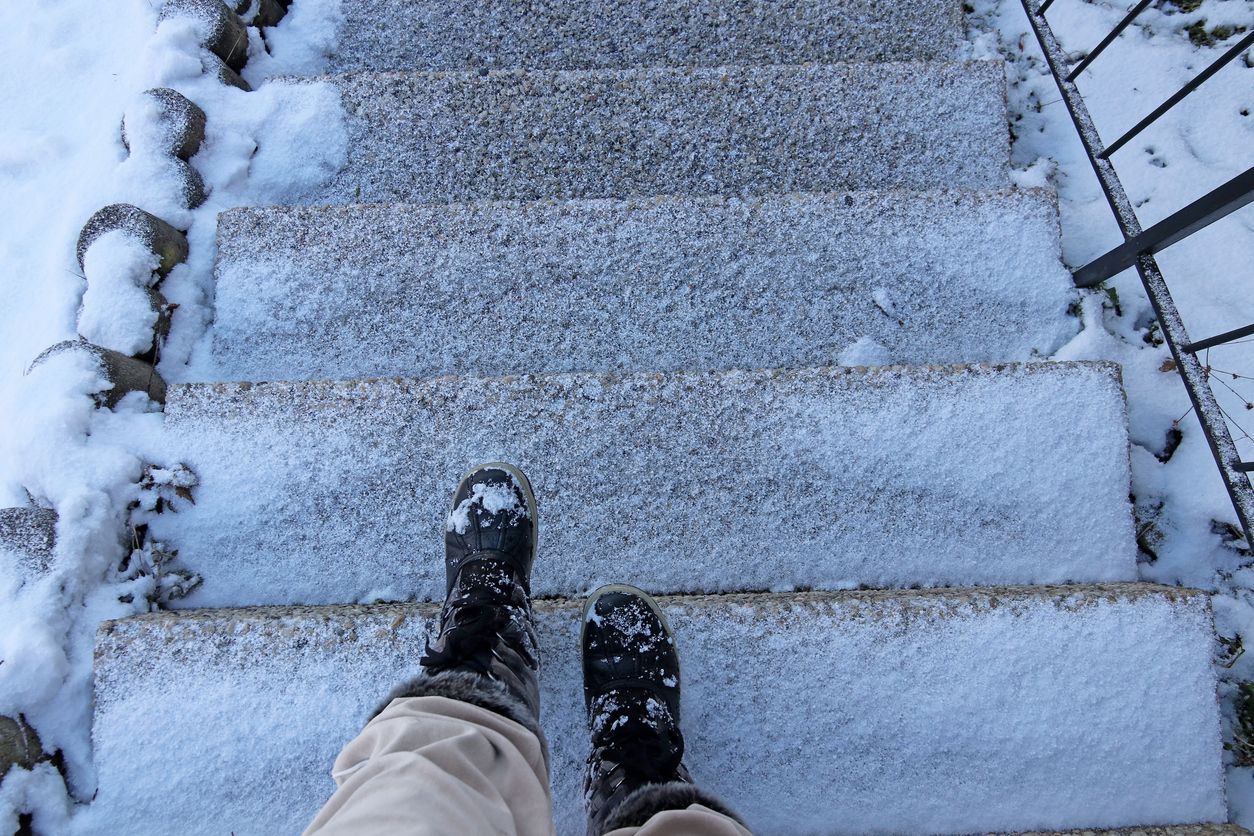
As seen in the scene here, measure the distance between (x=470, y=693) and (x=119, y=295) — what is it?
1.15m

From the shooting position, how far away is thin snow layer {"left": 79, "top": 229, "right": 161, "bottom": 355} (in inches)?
56.3

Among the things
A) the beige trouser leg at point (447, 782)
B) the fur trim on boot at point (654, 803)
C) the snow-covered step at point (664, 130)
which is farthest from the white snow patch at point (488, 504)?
the snow-covered step at point (664, 130)

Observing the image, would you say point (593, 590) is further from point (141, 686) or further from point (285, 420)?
point (141, 686)

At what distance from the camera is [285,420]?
1312mm

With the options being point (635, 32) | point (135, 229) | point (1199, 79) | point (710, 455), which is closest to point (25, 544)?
point (135, 229)

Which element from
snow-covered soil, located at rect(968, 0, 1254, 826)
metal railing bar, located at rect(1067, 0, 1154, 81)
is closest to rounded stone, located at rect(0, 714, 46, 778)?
snow-covered soil, located at rect(968, 0, 1254, 826)

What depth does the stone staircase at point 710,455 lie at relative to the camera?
3.79 feet

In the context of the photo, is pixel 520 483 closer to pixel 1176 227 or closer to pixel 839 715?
pixel 839 715

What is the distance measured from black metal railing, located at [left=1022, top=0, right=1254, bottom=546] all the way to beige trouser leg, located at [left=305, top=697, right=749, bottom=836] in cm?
107

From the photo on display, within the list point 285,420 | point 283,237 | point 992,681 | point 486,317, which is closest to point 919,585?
→ point 992,681

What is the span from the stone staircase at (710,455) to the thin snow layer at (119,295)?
16 cm

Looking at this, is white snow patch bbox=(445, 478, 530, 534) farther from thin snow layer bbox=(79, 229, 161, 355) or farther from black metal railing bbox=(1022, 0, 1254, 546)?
black metal railing bbox=(1022, 0, 1254, 546)

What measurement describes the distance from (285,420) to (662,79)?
1196 mm

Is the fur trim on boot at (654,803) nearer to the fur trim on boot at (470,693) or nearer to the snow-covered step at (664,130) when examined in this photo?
the fur trim on boot at (470,693)
